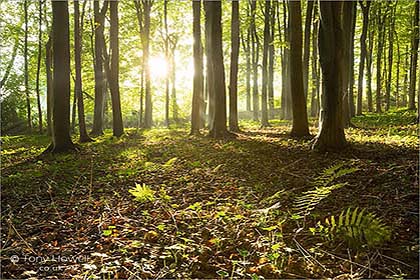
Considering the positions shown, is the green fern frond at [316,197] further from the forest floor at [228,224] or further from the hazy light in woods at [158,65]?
the hazy light in woods at [158,65]

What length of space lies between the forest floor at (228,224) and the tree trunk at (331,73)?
63cm

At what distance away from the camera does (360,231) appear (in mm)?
2816

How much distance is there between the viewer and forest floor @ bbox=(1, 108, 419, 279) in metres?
2.69

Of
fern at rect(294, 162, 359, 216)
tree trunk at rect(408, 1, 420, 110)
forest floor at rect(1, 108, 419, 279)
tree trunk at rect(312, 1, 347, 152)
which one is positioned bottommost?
forest floor at rect(1, 108, 419, 279)

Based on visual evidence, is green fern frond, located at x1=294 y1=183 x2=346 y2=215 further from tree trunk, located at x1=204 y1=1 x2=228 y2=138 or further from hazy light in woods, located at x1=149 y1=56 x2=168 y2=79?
hazy light in woods, located at x1=149 y1=56 x2=168 y2=79

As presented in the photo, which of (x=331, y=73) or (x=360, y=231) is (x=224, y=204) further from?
(x=331, y=73)

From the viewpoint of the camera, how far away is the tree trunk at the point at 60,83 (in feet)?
33.5

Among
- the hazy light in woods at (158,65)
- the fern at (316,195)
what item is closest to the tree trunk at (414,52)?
the fern at (316,195)

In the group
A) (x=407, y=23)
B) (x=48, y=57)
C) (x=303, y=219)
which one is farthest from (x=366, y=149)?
(x=407, y=23)

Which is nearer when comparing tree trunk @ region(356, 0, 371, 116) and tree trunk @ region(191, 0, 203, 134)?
tree trunk @ region(191, 0, 203, 134)

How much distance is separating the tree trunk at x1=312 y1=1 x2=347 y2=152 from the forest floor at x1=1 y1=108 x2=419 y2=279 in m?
0.63

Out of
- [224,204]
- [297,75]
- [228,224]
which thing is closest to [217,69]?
[297,75]

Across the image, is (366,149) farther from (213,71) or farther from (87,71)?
(87,71)

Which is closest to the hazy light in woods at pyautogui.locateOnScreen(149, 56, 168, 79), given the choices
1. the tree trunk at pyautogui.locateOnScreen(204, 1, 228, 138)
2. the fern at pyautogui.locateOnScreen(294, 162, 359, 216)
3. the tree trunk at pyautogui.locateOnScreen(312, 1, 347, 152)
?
the tree trunk at pyautogui.locateOnScreen(204, 1, 228, 138)
